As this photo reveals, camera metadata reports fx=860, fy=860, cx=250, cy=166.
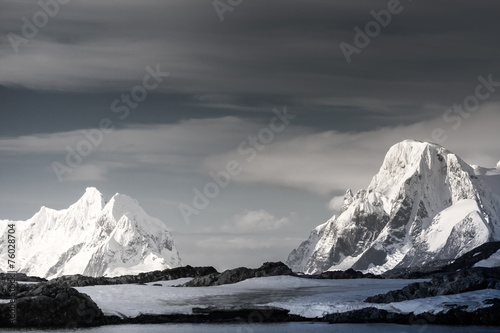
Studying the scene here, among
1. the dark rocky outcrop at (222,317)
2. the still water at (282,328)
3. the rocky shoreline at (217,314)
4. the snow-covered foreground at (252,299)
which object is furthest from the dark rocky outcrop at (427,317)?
the dark rocky outcrop at (222,317)

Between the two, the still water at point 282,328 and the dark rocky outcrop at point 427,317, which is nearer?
the still water at point 282,328

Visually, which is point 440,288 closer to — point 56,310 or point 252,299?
point 252,299

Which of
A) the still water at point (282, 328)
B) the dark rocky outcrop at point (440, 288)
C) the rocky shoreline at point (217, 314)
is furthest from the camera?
the dark rocky outcrop at point (440, 288)

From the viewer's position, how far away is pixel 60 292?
154 meters

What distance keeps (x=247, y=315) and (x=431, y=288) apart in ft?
120

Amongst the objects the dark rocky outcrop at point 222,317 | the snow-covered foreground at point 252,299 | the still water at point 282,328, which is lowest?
the still water at point 282,328

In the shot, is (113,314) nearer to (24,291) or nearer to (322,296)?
(24,291)

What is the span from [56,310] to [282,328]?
40639 mm

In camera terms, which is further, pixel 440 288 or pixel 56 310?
pixel 440 288

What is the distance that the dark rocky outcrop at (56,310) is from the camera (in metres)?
149

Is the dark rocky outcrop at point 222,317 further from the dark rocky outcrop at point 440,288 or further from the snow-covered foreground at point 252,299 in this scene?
the dark rocky outcrop at point 440,288

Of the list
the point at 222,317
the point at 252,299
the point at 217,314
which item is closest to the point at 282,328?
the point at 222,317

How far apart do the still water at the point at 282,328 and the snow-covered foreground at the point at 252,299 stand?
35.7 feet

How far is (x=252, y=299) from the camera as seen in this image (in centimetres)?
17662
